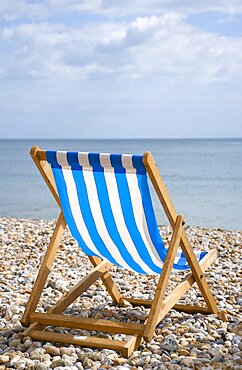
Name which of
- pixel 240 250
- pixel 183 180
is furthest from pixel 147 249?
pixel 183 180

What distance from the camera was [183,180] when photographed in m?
29.4

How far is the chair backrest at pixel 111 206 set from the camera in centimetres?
346

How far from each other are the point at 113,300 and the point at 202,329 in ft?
2.58

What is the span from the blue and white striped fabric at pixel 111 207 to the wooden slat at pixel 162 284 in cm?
12

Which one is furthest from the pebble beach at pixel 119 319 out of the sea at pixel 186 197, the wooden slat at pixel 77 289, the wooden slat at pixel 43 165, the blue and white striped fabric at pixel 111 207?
the sea at pixel 186 197

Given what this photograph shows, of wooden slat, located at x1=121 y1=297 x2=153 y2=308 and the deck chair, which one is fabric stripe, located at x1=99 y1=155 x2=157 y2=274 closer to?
the deck chair

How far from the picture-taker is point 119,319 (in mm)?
4160

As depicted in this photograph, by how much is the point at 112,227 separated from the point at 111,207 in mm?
138

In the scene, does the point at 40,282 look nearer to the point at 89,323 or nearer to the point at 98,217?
the point at 89,323

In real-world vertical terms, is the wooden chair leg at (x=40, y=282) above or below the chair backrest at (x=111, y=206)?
below

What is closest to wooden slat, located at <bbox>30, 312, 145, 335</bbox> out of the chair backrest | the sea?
the chair backrest

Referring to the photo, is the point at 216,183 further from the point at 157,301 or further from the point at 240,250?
the point at 157,301

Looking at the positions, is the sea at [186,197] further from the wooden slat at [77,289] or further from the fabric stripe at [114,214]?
the fabric stripe at [114,214]

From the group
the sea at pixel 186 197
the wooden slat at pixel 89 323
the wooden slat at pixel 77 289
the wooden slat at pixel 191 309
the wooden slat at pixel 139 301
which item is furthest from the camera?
the sea at pixel 186 197
